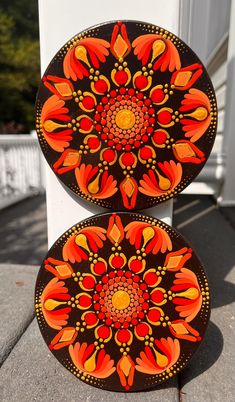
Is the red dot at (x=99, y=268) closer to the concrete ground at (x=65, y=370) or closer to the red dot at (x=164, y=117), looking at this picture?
the concrete ground at (x=65, y=370)

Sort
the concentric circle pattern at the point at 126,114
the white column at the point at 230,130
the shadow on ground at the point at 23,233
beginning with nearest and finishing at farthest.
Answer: the concentric circle pattern at the point at 126,114
the shadow on ground at the point at 23,233
the white column at the point at 230,130

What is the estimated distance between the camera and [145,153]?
1.07 meters

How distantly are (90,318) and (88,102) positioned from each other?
717mm

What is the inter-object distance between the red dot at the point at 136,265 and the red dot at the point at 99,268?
3.7 inches

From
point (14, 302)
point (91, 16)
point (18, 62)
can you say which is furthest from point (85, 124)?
point (18, 62)

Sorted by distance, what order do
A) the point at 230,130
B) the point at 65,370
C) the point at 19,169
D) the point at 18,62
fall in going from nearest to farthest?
1. the point at 65,370
2. the point at 230,130
3. the point at 19,169
4. the point at 18,62

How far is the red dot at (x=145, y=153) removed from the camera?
1062mm

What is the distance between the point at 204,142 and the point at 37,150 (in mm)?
4688

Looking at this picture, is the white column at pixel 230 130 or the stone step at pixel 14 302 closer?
the stone step at pixel 14 302

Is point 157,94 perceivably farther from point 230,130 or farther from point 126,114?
point 230,130

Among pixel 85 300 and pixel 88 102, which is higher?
pixel 88 102

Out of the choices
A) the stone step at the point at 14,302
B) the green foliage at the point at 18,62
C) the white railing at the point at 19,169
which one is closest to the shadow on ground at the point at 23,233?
the white railing at the point at 19,169

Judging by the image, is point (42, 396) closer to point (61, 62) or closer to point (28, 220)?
point (61, 62)

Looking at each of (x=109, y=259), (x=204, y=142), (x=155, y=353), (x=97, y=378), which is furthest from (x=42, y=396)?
(x=204, y=142)
